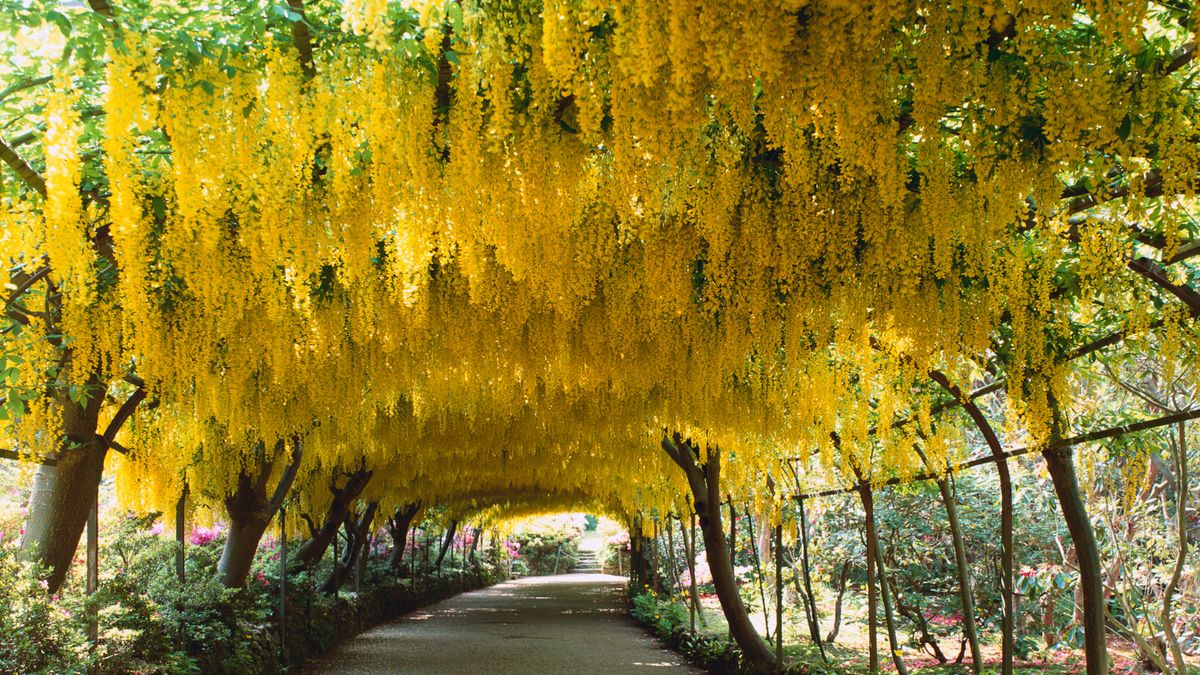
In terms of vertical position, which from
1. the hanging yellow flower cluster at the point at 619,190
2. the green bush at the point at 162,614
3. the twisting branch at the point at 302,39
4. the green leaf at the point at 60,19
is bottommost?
the green bush at the point at 162,614

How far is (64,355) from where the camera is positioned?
4.03 meters

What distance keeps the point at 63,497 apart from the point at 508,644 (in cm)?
783

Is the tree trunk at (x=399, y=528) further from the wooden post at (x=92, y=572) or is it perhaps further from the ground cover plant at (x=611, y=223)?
the wooden post at (x=92, y=572)

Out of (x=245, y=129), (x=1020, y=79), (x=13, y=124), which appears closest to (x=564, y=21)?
(x=245, y=129)

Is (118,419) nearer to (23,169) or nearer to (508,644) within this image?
(23,169)

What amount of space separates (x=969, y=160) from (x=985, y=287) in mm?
1114

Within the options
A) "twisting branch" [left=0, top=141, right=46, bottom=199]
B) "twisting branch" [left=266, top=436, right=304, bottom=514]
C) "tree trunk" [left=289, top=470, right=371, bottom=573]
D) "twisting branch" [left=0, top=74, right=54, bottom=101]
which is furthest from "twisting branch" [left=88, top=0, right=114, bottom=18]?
"tree trunk" [left=289, top=470, right=371, bottom=573]

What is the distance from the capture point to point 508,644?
11.2m

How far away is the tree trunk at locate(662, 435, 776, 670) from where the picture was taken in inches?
291

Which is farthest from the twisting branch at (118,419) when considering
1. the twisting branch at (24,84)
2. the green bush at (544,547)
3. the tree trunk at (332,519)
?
the green bush at (544,547)

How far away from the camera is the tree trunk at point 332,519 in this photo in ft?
36.1

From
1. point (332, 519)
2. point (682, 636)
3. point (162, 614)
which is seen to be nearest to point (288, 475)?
point (162, 614)

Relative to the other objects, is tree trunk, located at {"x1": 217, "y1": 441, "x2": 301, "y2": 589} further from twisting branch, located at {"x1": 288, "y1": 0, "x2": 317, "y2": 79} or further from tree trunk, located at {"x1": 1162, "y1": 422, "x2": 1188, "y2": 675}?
tree trunk, located at {"x1": 1162, "y1": 422, "x2": 1188, "y2": 675}

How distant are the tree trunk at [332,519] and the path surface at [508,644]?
1268 millimetres
